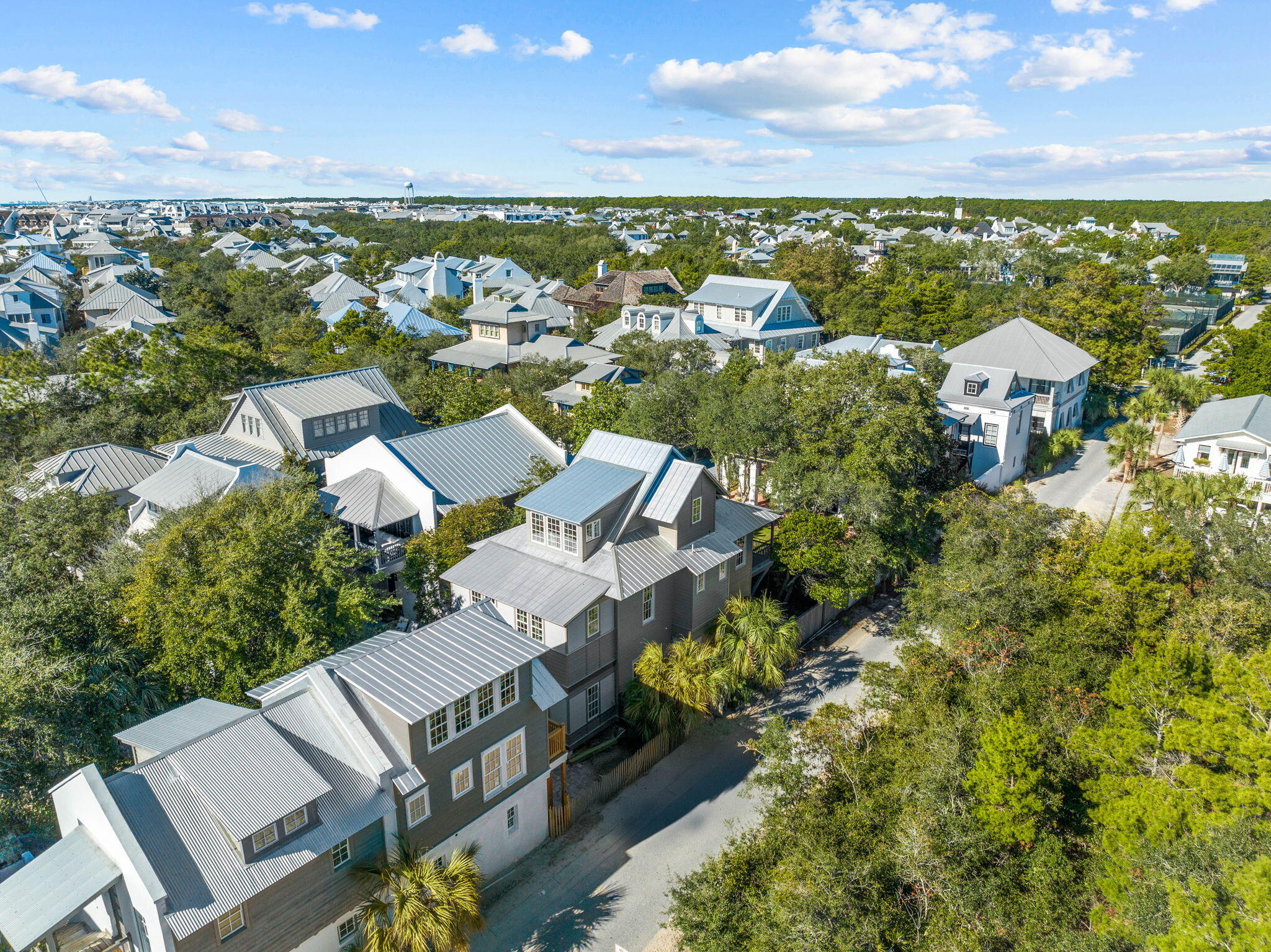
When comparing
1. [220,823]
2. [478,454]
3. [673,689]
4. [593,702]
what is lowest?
[593,702]

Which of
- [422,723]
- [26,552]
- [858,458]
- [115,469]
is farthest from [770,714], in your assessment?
[115,469]

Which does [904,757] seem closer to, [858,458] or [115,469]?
[858,458]

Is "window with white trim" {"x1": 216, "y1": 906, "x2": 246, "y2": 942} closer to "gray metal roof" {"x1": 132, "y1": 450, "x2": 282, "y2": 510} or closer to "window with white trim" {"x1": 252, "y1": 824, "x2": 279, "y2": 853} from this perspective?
"window with white trim" {"x1": 252, "y1": 824, "x2": 279, "y2": 853}

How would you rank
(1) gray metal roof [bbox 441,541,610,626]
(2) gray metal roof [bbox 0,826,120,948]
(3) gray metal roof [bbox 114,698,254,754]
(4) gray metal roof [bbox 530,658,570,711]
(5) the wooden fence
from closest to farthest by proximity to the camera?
(2) gray metal roof [bbox 0,826,120,948]
(3) gray metal roof [bbox 114,698,254,754]
(4) gray metal roof [bbox 530,658,570,711]
(5) the wooden fence
(1) gray metal roof [bbox 441,541,610,626]

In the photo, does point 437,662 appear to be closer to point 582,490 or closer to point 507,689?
point 507,689

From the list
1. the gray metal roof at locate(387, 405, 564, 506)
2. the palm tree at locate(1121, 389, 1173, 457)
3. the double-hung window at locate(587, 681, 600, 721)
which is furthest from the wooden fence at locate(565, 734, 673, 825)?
the palm tree at locate(1121, 389, 1173, 457)

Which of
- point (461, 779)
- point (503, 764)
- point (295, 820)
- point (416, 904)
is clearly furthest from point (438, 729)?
point (416, 904)
